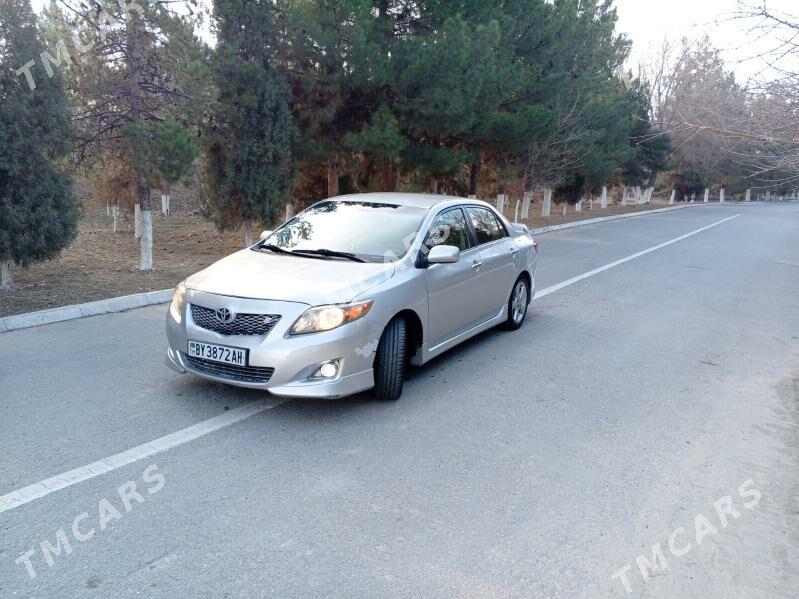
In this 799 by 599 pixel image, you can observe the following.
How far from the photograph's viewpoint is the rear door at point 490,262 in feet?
21.4

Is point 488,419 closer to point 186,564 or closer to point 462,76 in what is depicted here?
point 186,564

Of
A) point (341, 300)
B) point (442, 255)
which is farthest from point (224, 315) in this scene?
point (442, 255)

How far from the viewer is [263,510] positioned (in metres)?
3.47

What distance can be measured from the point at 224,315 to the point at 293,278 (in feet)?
1.93

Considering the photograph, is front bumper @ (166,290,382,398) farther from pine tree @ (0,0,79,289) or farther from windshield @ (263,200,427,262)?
pine tree @ (0,0,79,289)

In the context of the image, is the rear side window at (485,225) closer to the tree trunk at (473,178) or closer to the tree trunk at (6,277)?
the tree trunk at (6,277)

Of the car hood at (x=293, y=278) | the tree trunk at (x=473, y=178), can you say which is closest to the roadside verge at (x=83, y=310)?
the car hood at (x=293, y=278)

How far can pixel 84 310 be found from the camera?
317 inches

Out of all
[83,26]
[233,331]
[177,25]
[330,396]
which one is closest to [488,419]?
[330,396]

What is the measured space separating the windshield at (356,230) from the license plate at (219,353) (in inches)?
55.2

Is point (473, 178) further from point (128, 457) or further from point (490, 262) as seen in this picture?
point (128, 457)

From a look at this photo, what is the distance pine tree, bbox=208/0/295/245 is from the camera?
1385cm

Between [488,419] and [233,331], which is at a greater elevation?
[233,331]

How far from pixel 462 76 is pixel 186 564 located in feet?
51.2
